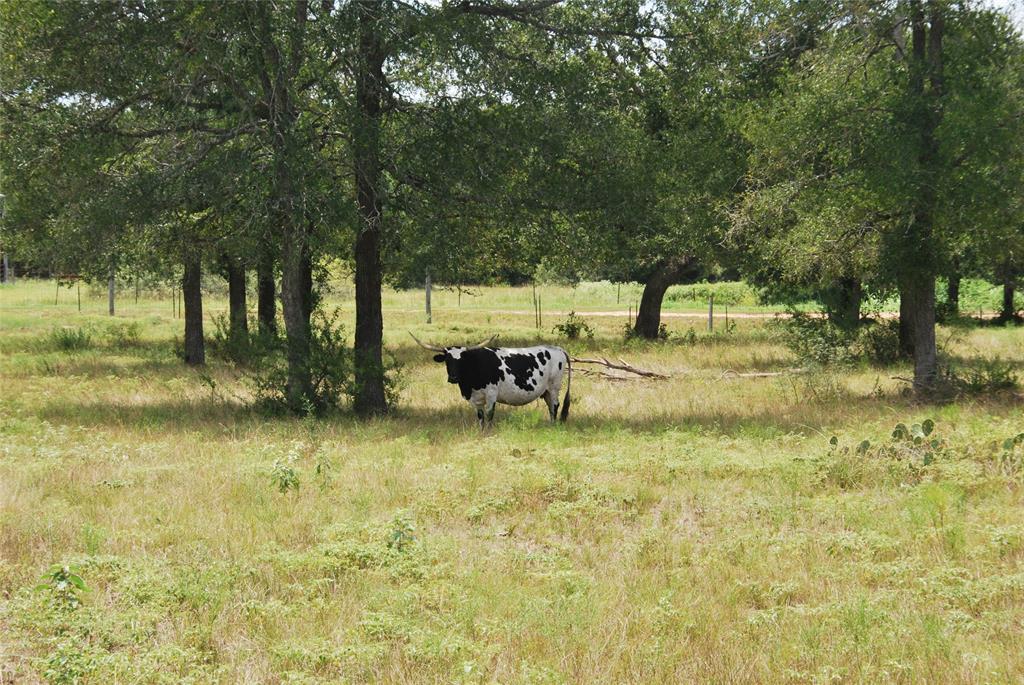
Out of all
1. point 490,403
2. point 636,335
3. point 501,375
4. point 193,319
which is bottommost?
point 490,403

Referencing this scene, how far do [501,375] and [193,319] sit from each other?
493 inches

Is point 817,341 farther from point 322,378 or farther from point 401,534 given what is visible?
point 401,534

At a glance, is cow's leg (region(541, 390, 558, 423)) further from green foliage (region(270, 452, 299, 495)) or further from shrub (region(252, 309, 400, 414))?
green foliage (region(270, 452, 299, 495))

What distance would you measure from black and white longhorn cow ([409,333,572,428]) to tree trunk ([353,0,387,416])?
Answer: 1.43 m

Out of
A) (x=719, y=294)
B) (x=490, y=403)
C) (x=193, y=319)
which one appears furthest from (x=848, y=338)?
(x=719, y=294)

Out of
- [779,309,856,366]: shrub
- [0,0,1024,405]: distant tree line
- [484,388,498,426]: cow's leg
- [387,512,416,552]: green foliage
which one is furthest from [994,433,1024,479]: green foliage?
[779,309,856,366]: shrub

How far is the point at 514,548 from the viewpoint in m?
8.12

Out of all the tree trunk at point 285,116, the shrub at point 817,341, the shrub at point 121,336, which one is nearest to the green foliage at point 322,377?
the tree trunk at point 285,116

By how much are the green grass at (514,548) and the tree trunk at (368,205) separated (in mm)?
967

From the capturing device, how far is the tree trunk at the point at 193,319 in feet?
80.2

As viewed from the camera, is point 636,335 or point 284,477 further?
point 636,335

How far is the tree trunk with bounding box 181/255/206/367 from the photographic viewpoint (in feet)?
80.2

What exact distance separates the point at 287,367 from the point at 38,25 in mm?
6498

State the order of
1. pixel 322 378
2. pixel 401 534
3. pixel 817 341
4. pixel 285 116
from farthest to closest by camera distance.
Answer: pixel 817 341 < pixel 322 378 < pixel 285 116 < pixel 401 534
